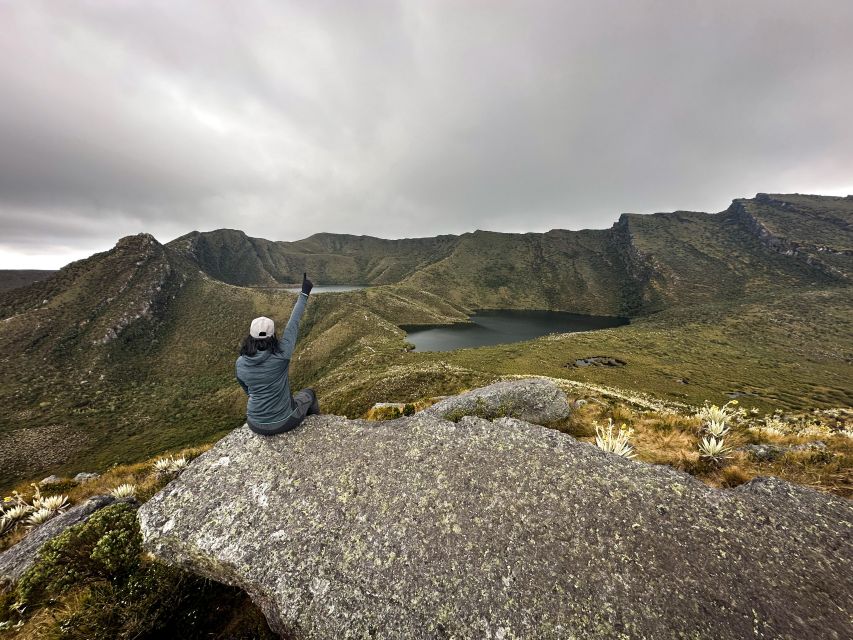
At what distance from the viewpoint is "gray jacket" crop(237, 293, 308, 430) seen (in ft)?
19.5

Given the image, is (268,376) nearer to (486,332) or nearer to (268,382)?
(268,382)

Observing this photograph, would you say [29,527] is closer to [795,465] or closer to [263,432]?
[263,432]

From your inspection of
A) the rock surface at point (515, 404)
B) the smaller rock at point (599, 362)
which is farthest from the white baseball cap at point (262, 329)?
the smaller rock at point (599, 362)

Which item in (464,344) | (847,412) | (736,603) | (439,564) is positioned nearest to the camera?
(736,603)

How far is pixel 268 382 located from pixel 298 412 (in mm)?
1123

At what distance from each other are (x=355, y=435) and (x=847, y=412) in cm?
5631

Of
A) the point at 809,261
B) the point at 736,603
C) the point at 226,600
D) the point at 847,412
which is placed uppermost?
the point at 809,261

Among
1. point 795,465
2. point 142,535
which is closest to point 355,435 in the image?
point 142,535

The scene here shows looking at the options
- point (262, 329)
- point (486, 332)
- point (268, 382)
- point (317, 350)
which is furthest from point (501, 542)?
point (486, 332)

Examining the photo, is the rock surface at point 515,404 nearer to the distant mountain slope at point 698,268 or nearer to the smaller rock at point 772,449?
the smaller rock at point 772,449

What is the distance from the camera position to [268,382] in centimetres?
605

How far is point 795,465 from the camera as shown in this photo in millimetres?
5969

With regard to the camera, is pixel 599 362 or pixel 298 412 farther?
pixel 599 362

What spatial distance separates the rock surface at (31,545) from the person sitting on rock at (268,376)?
537cm
